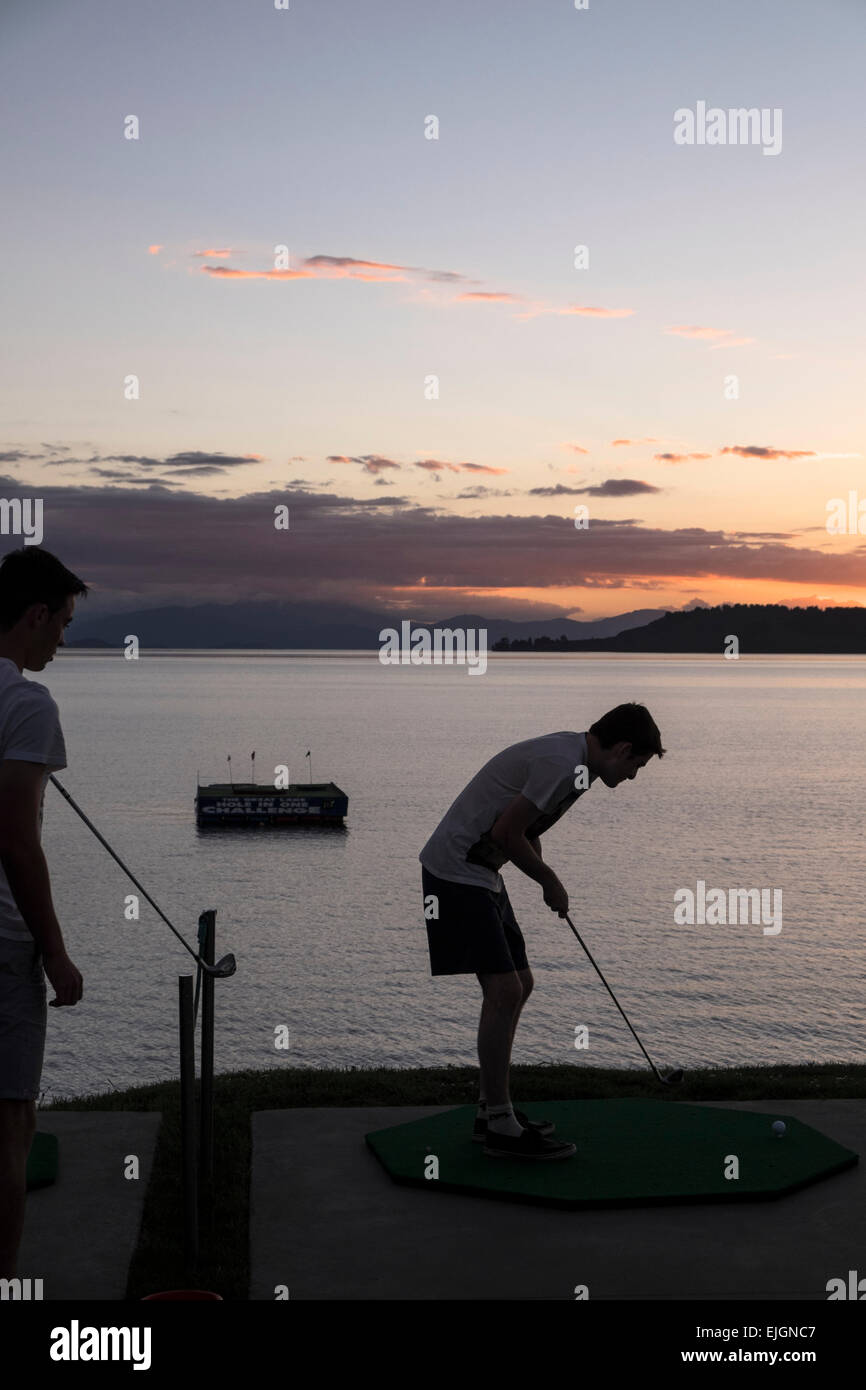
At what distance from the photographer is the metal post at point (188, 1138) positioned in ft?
16.5

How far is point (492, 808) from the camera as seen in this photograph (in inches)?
249

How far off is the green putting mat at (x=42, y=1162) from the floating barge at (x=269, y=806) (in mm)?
70614

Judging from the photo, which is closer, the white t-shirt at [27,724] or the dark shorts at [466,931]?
the white t-shirt at [27,724]

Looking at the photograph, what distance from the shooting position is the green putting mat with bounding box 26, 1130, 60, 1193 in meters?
5.86

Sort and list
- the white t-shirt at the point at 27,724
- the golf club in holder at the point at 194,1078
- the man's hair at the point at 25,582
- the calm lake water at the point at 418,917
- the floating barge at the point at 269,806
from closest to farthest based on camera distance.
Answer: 1. the white t-shirt at the point at 27,724
2. the man's hair at the point at 25,582
3. the golf club in holder at the point at 194,1078
4. the calm lake water at the point at 418,917
5. the floating barge at the point at 269,806

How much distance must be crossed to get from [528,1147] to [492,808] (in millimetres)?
1561

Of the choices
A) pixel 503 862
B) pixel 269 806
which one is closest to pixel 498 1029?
pixel 503 862

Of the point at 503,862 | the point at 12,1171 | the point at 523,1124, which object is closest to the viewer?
the point at 12,1171

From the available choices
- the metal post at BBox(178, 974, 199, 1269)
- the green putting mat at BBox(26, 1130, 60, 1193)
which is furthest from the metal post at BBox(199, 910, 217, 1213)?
the green putting mat at BBox(26, 1130, 60, 1193)

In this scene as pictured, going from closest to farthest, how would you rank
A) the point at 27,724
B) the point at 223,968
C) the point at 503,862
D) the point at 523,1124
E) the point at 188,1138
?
the point at 27,724 → the point at 188,1138 → the point at 223,968 → the point at 503,862 → the point at 523,1124

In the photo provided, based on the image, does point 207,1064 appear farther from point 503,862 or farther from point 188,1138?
point 503,862

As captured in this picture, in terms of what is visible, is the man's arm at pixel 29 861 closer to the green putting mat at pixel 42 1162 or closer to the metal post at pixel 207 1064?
the metal post at pixel 207 1064

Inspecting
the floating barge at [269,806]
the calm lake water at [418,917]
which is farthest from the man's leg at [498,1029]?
the floating barge at [269,806]

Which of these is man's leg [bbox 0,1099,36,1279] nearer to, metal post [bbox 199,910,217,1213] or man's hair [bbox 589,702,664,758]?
metal post [bbox 199,910,217,1213]
